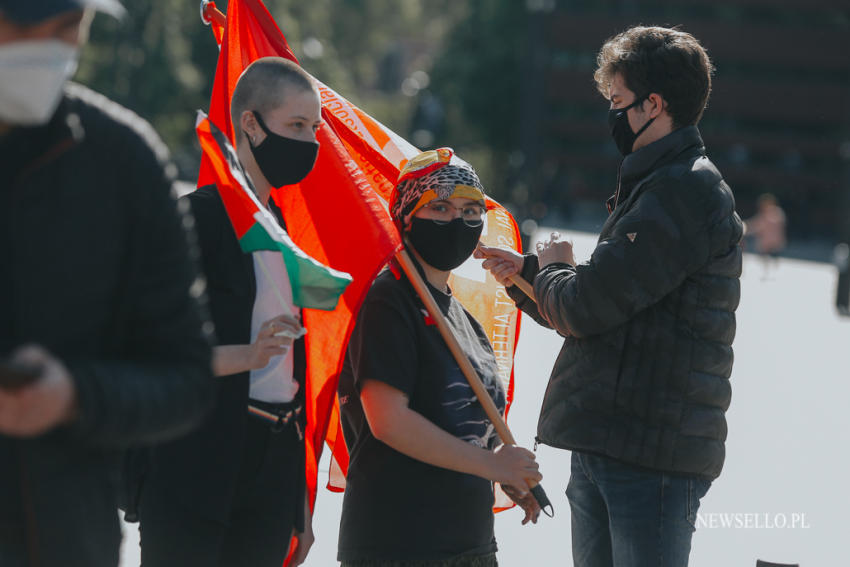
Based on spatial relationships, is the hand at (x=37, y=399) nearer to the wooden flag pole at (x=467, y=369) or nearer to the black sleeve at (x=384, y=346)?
the black sleeve at (x=384, y=346)

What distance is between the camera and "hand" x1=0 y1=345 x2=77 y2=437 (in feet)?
5.26

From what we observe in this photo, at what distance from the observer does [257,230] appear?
289 centimetres

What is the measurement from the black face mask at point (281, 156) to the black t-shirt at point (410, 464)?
40 cm

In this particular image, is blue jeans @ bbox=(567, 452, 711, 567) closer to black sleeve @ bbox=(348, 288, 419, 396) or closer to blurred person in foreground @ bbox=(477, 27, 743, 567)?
blurred person in foreground @ bbox=(477, 27, 743, 567)

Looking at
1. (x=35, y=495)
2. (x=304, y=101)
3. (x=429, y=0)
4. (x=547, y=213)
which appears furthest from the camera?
(x=429, y=0)

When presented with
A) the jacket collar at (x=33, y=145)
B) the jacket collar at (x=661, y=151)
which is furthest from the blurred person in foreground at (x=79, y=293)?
the jacket collar at (x=661, y=151)

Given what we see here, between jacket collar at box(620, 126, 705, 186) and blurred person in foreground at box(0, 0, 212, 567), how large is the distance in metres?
1.82

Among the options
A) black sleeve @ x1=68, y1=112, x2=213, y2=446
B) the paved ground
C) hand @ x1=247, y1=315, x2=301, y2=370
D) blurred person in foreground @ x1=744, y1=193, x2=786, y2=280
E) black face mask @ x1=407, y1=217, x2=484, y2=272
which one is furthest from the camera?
blurred person in foreground @ x1=744, y1=193, x2=786, y2=280

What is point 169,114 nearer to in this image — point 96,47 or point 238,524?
point 96,47

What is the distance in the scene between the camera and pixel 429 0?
286 feet

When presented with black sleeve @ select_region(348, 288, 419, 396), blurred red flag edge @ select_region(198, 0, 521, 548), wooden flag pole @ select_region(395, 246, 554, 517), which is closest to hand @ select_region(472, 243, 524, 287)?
blurred red flag edge @ select_region(198, 0, 521, 548)

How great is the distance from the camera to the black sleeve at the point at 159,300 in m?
1.86

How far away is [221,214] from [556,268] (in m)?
1.14

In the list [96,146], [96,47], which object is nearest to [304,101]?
[96,146]
